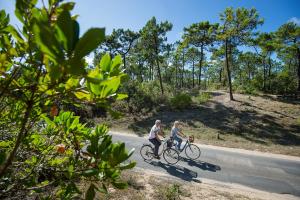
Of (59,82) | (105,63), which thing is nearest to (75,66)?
(59,82)

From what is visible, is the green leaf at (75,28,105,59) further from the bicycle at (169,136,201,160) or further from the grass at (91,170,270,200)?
the bicycle at (169,136,201,160)

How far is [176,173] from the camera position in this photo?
26.0 ft

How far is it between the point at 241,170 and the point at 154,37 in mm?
17872

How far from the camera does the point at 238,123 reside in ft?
52.7

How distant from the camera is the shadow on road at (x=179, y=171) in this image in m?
7.60

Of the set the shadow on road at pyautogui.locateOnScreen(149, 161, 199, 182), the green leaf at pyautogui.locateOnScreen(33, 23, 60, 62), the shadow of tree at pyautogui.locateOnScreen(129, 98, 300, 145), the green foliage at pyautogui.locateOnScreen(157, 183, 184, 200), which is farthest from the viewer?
the shadow of tree at pyautogui.locateOnScreen(129, 98, 300, 145)

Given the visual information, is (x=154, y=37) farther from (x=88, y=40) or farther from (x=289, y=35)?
(x=88, y=40)

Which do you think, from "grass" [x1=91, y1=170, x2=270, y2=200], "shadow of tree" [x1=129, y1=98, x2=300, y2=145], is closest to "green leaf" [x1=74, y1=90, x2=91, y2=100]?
"grass" [x1=91, y1=170, x2=270, y2=200]

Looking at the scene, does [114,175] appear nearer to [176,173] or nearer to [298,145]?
[176,173]

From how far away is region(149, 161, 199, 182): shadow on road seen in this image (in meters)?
7.60

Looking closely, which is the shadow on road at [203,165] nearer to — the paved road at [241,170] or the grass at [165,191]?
the paved road at [241,170]

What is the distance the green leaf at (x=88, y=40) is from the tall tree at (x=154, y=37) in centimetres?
2286

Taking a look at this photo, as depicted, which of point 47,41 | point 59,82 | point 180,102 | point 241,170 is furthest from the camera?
point 180,102

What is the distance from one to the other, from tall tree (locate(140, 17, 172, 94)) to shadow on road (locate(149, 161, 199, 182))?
1498cm
